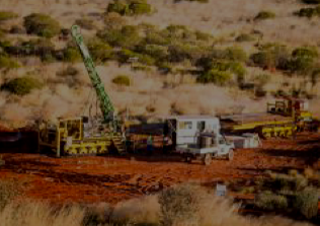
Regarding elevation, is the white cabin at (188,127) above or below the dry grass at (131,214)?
above

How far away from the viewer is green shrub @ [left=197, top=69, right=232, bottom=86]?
36.8 meters

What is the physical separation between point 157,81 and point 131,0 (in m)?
38.4

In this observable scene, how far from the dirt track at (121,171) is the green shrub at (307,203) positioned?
134 inches

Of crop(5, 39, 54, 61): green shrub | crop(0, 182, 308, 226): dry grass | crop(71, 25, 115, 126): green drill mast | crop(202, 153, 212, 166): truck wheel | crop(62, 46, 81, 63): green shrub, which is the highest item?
crop(5, 39, 54, 61): green shrub

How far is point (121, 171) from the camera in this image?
17109 millimetres

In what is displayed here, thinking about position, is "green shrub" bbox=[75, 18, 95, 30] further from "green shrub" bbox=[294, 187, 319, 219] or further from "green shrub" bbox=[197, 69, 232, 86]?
"green shrub" bbox=[294, 187, 319, 219]

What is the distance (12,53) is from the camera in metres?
43.2

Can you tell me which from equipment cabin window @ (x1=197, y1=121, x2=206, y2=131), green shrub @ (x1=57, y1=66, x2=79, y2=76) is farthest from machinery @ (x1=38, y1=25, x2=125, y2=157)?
green shrub @ (x1=57, y1=66, x2=79, y2=76)

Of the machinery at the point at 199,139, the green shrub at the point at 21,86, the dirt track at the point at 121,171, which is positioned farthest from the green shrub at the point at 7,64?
the machinery at the point at 199,139

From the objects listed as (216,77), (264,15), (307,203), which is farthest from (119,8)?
(307,203)

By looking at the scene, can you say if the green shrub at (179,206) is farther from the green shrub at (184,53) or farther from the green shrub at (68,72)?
the green shrub at (184,53)

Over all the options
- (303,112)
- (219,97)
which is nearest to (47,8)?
(219,97)

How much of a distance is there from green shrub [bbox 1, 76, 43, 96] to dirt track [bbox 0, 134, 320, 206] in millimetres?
9297

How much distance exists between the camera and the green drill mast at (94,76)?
20312mm
